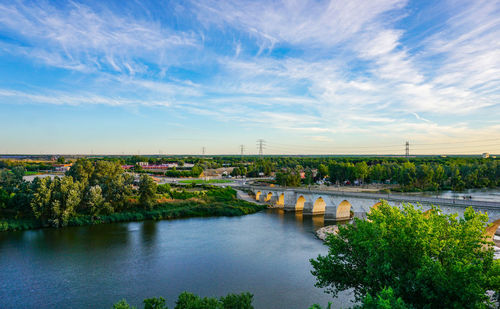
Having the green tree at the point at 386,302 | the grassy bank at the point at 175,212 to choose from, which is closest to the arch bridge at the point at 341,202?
the grassy bank at the point at 175,212

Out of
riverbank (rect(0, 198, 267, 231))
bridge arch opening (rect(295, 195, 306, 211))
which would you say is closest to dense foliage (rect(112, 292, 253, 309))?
riverbank (rect(0, 198, 267, 231))

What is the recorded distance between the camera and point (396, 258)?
9.45 m

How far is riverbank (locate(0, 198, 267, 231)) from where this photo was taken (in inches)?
1130

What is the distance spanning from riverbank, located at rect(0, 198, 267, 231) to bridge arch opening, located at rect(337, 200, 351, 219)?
11.5m

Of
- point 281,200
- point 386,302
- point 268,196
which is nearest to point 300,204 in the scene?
point 281,200

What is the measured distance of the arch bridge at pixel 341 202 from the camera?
20.5m

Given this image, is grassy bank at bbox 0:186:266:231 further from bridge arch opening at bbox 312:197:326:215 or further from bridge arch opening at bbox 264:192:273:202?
bridge arch opening at bbox 312:197:326:215

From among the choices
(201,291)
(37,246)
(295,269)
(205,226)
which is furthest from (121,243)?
(295,269)

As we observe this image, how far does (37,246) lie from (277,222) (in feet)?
69.5

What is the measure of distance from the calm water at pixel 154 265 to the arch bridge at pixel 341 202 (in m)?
3.96

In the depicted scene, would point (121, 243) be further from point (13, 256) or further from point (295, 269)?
point (295, 269)

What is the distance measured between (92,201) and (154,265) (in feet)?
51.6

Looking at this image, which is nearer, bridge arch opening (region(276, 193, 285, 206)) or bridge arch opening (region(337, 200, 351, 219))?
bridge arch opening (region(337, 200, 351, 219))

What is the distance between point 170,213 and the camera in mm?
35781
